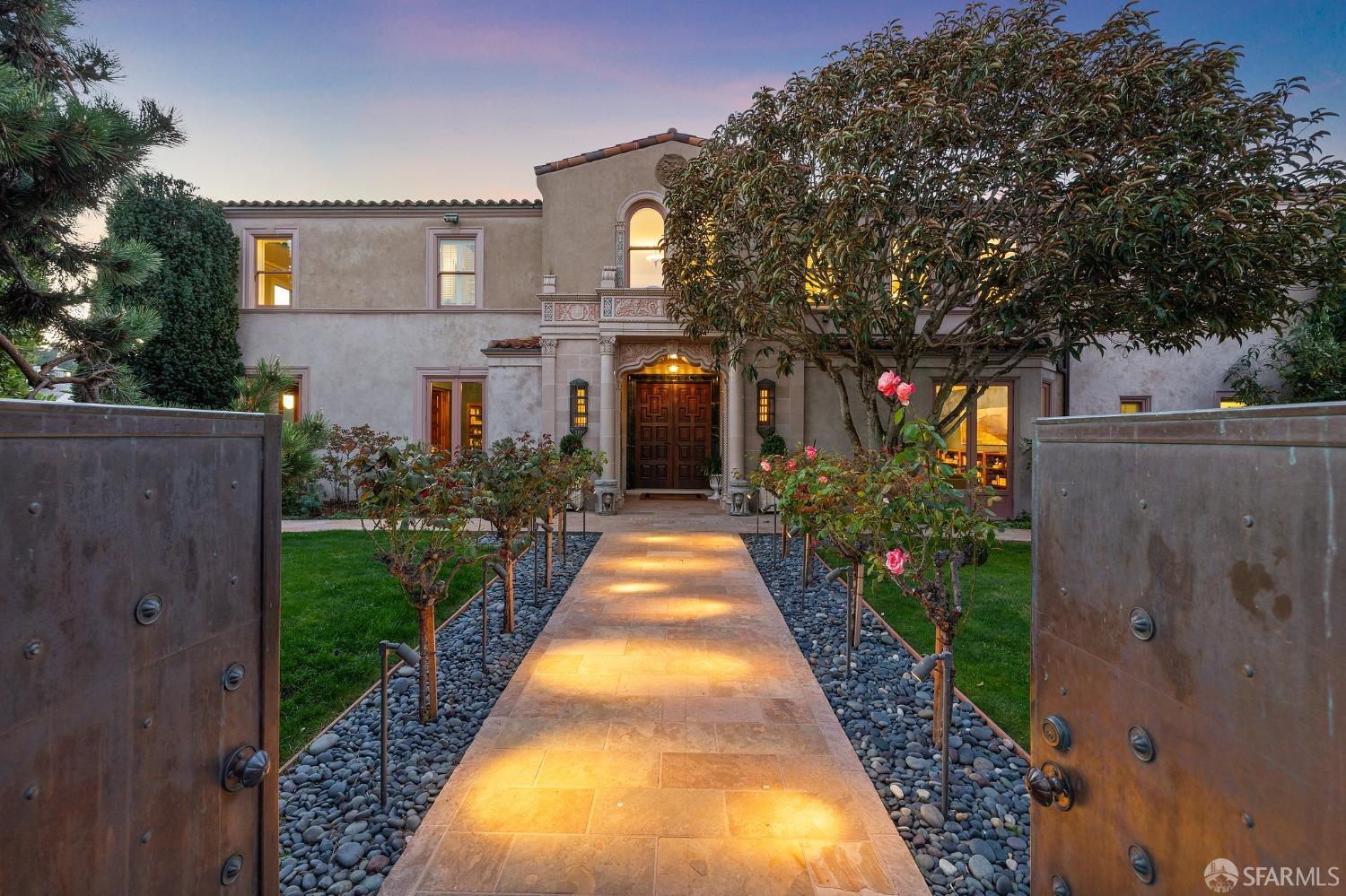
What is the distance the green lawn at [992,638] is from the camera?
4023 millimetres

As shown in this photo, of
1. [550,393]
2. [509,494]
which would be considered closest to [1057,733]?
[509,494]

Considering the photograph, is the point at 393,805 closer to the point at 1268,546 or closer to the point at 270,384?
the point at 1268,546

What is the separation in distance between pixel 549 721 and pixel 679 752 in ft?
2.94

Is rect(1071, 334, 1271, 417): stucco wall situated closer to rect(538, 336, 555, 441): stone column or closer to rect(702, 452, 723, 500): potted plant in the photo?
rect(702, 452, 723, 500): potted plant

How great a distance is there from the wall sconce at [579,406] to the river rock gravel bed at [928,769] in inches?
325

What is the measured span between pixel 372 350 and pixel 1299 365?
20.6 meters

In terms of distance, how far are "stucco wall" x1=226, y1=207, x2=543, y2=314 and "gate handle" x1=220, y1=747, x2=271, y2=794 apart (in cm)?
1380

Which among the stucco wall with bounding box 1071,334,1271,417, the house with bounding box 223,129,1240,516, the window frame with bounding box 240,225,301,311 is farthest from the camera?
the window frame with bounding box 240,225,301,311

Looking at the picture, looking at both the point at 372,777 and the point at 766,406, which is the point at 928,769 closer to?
the point at 372,777

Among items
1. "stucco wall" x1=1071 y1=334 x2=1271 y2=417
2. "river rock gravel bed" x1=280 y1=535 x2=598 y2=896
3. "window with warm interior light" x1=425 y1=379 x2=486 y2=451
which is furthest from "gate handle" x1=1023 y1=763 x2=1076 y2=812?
"stucco wall" x1=1071 y1=334 x2=1271 y2=417

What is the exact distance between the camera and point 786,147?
8727mm

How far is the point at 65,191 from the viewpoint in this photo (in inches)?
143

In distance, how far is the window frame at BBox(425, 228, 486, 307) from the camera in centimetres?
1430

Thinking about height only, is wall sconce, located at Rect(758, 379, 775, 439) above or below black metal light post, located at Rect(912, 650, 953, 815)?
above
